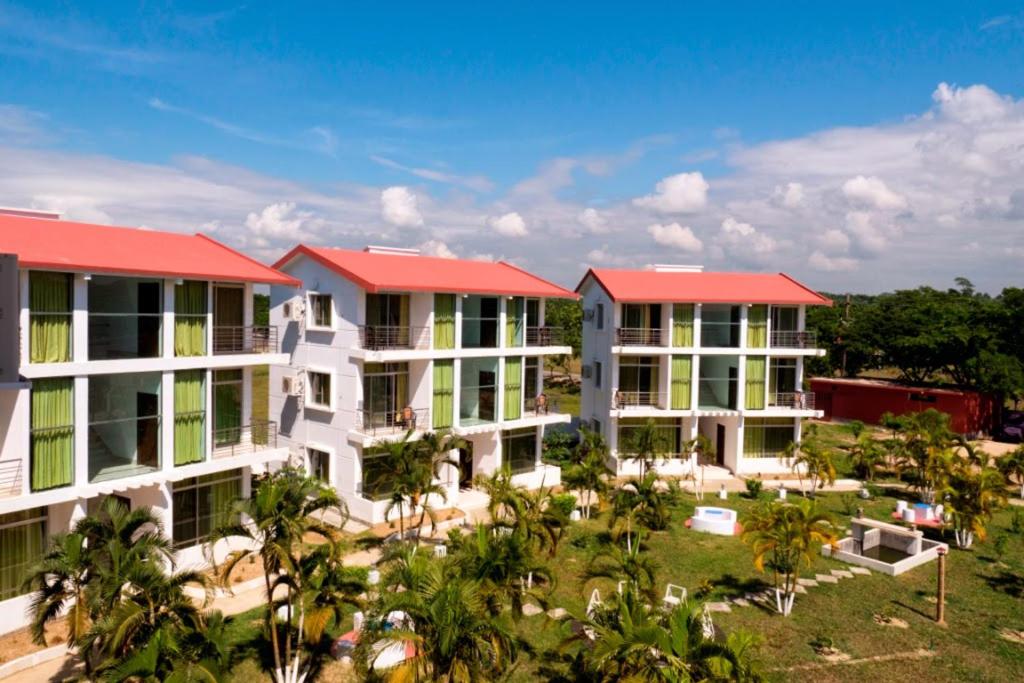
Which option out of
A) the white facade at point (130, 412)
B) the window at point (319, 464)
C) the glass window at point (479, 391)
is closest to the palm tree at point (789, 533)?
the glass window at point (479, 391)

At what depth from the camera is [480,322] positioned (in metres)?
25.9

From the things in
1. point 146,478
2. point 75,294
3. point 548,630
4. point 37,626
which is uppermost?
point 75,294

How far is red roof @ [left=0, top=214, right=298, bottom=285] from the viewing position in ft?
49.1

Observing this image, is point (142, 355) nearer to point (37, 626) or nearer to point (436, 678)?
point (37, 626)

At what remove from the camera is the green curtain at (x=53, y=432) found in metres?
14.6

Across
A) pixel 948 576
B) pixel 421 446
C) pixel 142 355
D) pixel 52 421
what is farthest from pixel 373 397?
pixel 948 576

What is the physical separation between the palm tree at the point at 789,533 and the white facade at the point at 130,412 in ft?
40.9

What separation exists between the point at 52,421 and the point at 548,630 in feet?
37.6

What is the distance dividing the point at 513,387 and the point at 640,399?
7.01 metres

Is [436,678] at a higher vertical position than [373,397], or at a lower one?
lower

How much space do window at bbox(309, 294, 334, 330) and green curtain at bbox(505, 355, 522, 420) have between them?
6.50m

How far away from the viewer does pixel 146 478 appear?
16391 millimetres

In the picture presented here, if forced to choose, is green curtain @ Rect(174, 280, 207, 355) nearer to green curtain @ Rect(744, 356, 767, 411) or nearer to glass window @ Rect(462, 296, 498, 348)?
glass window @ Rect(462, 296, 498, 348)

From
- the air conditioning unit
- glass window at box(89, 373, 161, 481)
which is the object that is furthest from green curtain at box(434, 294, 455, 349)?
glass window at box(89, 373, 161, 481)
